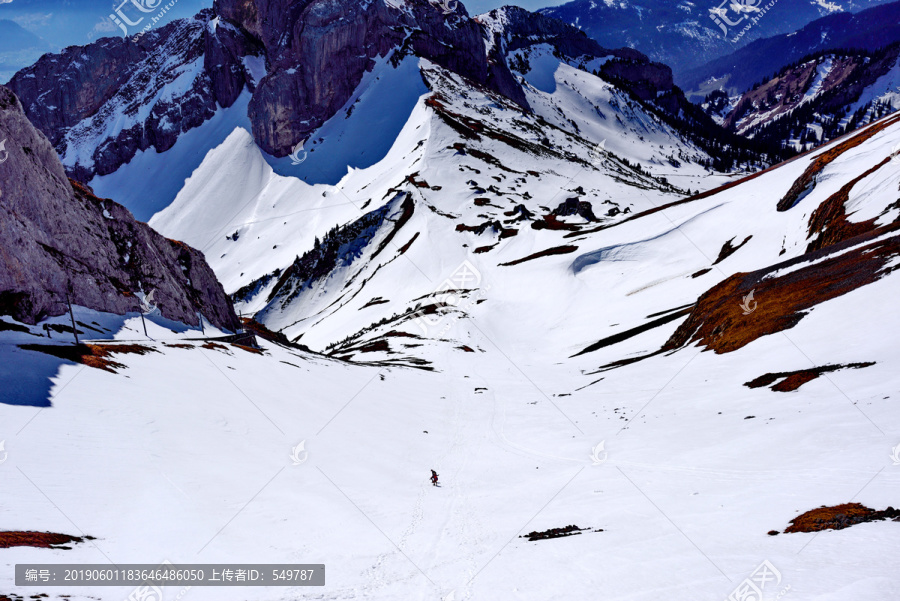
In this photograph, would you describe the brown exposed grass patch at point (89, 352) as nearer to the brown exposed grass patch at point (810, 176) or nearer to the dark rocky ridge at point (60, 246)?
the dark rocky ridge at point (60, 246)

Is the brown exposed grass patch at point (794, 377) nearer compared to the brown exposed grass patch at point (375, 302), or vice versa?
the brown exposed grass patch at point (794, 377)

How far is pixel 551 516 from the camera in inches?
720

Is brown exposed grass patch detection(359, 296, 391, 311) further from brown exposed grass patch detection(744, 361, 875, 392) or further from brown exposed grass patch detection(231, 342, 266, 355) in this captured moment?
brown exposed grass patch detection(744, 361, 875, 392)

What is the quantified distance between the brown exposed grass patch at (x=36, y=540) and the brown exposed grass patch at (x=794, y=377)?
84.6 feet

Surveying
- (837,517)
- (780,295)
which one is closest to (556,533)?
(837,517)

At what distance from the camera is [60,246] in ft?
98.3

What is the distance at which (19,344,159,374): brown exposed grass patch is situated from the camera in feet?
73.6

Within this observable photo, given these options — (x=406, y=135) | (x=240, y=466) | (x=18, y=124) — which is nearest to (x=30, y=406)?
(x=240, y=466)

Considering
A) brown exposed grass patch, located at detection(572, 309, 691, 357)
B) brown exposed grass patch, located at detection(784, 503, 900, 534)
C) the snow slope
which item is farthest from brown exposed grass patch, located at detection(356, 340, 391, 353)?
brown exposed grass patch, located at detection(784, 503, 900, 534)

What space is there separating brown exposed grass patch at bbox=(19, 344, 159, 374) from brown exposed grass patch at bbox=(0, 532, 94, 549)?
12298mm

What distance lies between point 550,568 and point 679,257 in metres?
54.5

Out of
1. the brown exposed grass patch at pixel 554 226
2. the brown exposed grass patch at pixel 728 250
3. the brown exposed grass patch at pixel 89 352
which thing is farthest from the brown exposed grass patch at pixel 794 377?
the brown exposed grass patch at pixel 554 226

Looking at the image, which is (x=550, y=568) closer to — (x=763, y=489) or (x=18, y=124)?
A: (x=763, y=489)

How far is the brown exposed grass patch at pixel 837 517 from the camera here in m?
11.6
